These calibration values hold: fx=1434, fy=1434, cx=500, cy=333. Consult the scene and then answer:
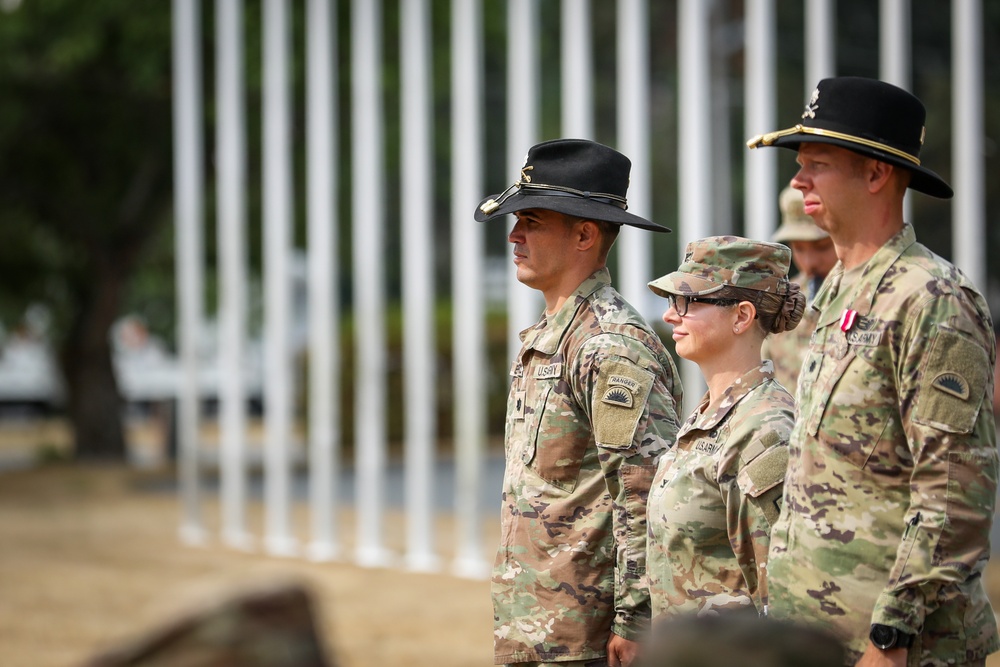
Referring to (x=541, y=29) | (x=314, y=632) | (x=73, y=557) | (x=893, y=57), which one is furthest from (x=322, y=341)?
(x=541, y=29)

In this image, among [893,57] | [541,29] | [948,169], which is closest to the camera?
[893,57]

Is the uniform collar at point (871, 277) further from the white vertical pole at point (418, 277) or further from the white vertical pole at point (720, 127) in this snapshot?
the white vertical pole at point (720, 127)

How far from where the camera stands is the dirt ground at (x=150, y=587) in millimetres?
7832

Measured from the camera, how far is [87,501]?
1503cm

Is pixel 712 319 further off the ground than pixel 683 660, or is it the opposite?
pixel 712 319

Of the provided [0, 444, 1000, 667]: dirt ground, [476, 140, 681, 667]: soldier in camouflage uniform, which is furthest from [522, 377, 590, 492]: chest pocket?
[0, 444, 1000, 667]: dirt ground

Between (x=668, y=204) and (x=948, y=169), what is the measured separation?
20.8 ft

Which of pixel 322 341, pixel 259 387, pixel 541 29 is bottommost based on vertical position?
pixel 259 387

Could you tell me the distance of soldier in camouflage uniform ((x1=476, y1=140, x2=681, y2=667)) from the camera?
10.6ft

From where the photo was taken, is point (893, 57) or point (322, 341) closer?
point (893, 57)

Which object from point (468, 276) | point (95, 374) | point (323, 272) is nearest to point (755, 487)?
point (468, 276)

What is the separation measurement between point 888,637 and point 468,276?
302 inches

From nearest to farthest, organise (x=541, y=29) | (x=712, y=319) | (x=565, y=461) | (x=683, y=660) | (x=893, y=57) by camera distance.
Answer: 1. (x=683, y=660)
2. (x=712, y=319)
3. (x=565, y=461)
4. (x=893, y=57)
5. (x=541, y=29)

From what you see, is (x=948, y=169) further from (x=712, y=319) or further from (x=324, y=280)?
(x=712, y=319)
